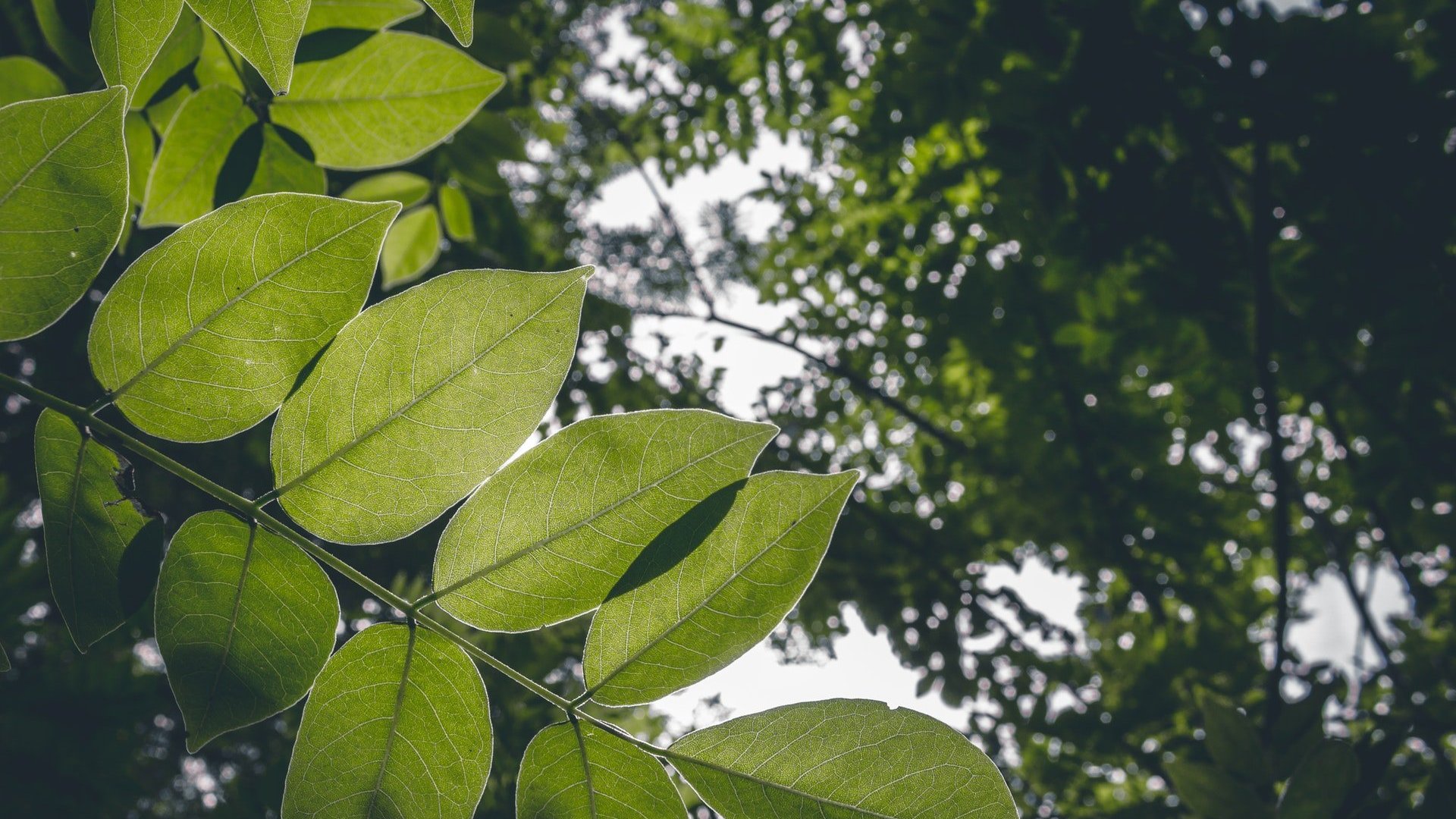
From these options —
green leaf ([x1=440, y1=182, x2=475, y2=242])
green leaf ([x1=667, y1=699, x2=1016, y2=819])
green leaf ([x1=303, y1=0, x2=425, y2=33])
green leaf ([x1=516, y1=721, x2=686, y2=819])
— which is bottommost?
green leaf ([x1=516, y1=721, x2=686, y2=819])

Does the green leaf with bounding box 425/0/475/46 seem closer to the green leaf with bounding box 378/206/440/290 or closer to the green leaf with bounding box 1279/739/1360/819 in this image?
the green leaf with bounding box 378/206/440/290

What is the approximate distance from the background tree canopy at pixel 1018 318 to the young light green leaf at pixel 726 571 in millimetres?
610

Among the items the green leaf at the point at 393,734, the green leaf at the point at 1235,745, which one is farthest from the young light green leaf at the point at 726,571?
the green leaf at the point at 1235,745

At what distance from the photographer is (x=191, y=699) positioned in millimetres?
602

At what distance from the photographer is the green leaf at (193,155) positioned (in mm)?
874

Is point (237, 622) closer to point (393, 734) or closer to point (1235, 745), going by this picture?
point (393, 734)

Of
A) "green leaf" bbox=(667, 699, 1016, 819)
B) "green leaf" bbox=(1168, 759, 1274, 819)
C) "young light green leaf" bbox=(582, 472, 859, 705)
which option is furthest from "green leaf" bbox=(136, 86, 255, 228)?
"green leaf" bbox=(1168, 759, 1274, 819)

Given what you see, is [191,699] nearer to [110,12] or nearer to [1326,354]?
[110,12]

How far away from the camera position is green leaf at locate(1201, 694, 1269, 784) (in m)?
1.42

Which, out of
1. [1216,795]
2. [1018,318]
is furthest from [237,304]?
[1018,318]

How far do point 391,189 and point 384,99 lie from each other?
450 mm

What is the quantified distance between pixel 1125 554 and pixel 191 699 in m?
3.26

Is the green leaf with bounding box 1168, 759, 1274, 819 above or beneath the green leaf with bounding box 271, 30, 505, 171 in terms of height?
beneath

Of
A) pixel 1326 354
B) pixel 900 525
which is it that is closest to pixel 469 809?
pixel 1326 354
